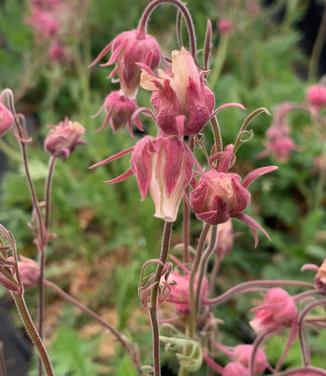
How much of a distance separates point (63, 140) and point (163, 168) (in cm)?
34

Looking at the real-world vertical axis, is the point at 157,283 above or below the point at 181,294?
above

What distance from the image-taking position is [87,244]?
1969 mm

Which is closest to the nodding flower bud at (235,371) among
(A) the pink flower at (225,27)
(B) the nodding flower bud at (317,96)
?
(B) the nodding flower bud at (317,96)

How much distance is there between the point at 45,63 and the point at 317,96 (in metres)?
1.58

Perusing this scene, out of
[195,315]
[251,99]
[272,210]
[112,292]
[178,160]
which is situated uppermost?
[178,160]

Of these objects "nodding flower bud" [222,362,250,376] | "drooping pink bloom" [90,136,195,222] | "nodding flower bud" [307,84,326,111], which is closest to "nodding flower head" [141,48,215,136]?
"drooping pink bloom" [90,136,195,222]

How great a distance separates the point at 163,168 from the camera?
0.55m

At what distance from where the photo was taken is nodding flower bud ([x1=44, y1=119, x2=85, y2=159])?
85 cm

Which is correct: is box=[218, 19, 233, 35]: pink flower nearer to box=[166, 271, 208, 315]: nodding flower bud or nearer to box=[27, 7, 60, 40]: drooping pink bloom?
box=[27, 7, 60, 40]: drooping pink bloom

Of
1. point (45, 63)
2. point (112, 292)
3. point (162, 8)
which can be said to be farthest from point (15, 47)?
point (112, 292)

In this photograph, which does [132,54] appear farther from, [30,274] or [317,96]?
[317,96]

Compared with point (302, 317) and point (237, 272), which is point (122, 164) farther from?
point (302, 317)

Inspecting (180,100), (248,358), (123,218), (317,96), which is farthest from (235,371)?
(123,218)

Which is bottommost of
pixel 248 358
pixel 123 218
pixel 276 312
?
pixel 123 218
